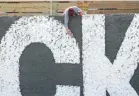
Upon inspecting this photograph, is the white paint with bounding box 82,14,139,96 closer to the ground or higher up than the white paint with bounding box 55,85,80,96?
higher up

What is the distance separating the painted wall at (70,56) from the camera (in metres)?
3.54

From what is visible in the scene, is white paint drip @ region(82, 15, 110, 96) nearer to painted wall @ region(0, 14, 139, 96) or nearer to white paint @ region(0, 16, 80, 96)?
painted wall @ region(0, 14, 139, 96)

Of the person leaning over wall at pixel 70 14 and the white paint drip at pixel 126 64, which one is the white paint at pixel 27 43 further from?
the white paint drip at pixel 126 64

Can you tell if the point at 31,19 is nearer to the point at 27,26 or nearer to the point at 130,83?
the point at 27,26

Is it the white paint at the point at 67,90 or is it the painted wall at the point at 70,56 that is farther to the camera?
the white paint at the point at 67,90

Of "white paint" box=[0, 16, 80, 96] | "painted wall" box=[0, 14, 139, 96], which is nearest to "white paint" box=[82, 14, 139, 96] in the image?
"painted wall" box=[0, 14, 139, 96]

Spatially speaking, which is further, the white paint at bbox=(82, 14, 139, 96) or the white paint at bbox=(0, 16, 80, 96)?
the white paint at bbox=(0, 16, 80, 96)

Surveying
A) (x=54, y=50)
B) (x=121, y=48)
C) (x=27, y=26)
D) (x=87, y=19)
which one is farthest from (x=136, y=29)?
(x=27, y=26)

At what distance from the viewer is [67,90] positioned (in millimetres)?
3672

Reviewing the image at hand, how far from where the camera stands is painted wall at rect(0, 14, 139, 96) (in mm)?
3535

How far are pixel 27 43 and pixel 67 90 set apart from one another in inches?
25.5

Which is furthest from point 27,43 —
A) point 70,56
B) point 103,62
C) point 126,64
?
point 126,64

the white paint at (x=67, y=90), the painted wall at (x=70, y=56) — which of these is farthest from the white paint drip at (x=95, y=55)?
the white paint at (x=67, y=90)

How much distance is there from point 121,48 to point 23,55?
103cm
